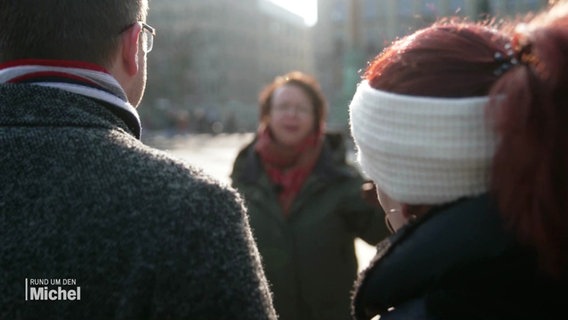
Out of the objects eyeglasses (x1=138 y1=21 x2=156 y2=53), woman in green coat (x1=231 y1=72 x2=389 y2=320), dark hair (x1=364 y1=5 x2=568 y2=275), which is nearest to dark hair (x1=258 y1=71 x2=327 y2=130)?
woman in green coat (x1=231 y1=72 x2=389 y2=320)

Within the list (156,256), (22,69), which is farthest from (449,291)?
(22,69)

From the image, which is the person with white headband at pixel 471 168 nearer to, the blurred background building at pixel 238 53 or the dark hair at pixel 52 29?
the dark hair at pixel 52 29

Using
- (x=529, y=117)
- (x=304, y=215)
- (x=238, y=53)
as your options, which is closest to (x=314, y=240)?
(x=304, y=215)

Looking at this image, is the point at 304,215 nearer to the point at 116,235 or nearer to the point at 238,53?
the point at 116,235

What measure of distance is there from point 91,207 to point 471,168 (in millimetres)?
734

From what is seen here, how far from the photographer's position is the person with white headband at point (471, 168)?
1.20 meters

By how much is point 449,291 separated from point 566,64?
1.44 ft

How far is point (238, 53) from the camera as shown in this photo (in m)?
86.0

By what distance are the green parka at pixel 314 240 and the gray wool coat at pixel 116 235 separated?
6.18ft

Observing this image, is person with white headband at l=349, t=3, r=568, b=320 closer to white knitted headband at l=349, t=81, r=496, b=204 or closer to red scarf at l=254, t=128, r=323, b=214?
white knitted headband at l=349, t=81, r=496, b=204

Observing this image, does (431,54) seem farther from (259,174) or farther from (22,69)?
(259,174)

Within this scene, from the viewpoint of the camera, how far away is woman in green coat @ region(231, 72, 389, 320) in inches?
131

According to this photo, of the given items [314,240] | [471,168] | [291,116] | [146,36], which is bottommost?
Result: [314,240]

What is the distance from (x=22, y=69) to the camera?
1520 millimetres
